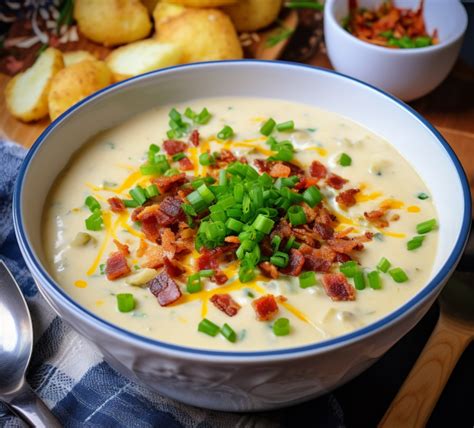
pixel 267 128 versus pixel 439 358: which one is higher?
pixel 267 128

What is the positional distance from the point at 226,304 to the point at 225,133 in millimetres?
788

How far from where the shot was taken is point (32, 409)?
1848mm

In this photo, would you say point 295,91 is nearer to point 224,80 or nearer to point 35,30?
point 224,80

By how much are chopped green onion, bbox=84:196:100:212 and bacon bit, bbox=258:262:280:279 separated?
1.84 feet

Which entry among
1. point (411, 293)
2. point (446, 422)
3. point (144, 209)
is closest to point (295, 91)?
point (144, 209)

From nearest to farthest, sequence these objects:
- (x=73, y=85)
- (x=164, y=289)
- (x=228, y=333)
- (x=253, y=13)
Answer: (x=228, y=333), (x=164, y=289), (x=73, y=85), (x=253, y=13)

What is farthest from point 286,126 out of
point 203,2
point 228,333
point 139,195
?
point 203,2

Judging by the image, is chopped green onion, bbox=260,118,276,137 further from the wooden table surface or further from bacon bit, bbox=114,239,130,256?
the wooden table surface

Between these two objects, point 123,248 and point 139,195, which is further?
point 139,195

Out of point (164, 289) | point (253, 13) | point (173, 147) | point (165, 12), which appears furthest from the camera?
point (253, 13)

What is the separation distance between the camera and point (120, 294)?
1.82 metres

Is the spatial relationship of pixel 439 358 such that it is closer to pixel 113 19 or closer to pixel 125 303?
pixel 125 303

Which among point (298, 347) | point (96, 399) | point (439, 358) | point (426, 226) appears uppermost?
point (298, 347)

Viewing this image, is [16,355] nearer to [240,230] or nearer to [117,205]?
[117,205]
